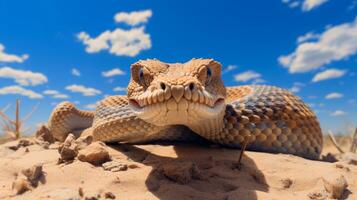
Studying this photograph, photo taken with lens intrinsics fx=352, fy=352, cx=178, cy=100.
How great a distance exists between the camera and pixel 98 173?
4434 millimetres

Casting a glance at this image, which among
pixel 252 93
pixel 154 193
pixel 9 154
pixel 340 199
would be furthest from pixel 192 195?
pixel 9 154

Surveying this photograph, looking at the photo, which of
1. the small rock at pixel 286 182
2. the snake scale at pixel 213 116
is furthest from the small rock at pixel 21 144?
the small rock at pixel 286 182

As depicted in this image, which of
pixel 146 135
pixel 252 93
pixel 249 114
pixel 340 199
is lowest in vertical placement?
pixel 340 199

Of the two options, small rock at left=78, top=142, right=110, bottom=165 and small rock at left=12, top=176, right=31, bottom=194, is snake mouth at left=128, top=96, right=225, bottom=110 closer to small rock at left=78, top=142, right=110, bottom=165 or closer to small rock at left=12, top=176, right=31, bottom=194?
small rock at left=78, top=142, right=110, bottom=165

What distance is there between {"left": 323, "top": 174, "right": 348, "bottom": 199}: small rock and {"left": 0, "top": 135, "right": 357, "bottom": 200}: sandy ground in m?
0.08

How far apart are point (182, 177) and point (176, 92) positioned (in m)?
1.17

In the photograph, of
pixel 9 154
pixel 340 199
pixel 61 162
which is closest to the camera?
pixel 340 199

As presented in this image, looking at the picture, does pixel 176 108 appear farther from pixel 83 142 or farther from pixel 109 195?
pixel 83 142

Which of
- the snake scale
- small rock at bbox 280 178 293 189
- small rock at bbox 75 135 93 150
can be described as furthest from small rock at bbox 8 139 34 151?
small rock at bbox 280 178 293 189

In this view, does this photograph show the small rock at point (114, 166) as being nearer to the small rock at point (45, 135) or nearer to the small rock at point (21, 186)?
the small rock at point (21, 186)

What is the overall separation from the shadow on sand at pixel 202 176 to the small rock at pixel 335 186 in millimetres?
739

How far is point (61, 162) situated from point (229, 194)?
94.7 inches

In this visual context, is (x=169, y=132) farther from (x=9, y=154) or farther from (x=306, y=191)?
(x=9, y=154)

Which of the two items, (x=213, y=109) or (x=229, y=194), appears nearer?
(x=229, y=194)
